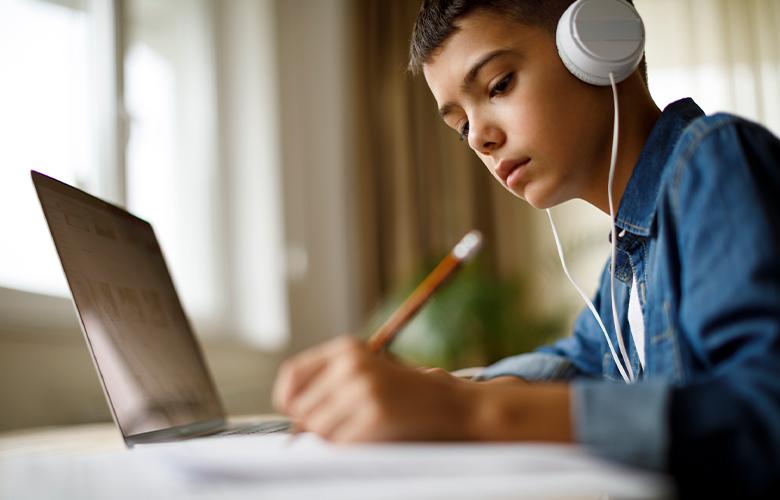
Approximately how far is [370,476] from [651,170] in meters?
0.45

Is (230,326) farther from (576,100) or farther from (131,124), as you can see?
(576,100)

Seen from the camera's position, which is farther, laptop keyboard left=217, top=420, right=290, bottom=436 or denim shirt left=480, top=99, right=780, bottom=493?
laptop keyboard left=217, top=420, right=290, bottom=436

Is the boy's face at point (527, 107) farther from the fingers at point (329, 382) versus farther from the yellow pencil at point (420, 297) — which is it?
the fingers at point (329, 382)

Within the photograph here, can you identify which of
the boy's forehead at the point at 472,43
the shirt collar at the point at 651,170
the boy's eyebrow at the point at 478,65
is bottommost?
the shirt collar at the point at 651,170

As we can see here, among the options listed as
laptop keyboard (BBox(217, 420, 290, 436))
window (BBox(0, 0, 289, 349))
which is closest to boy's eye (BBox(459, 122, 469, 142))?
laptop keyboard (BBox(217, 420, 290, 436))

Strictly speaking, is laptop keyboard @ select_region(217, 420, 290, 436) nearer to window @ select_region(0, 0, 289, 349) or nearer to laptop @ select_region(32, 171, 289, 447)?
laptop @ select_region(32, 171, 289, 447)

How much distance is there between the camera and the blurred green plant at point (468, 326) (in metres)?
2.78

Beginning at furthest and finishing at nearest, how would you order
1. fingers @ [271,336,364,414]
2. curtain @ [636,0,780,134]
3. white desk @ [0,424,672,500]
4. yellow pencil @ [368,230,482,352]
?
1. curtain @ [636,0,780,134]
2. yellow pencil @ [368,230,482,352]
3. fingers @ [271,336,364,414]
4. white desk @ [0,424,672,500]

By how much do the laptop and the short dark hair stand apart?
A: 0.45 metres

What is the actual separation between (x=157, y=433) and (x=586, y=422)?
572mm

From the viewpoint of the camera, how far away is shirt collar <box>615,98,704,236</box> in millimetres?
707

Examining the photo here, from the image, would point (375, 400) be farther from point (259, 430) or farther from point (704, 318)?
point (259, 430)

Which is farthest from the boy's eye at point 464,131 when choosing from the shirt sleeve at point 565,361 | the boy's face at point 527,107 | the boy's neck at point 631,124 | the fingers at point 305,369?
the fingers at point 305,369

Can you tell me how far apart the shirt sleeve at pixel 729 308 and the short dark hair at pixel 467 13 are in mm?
323
